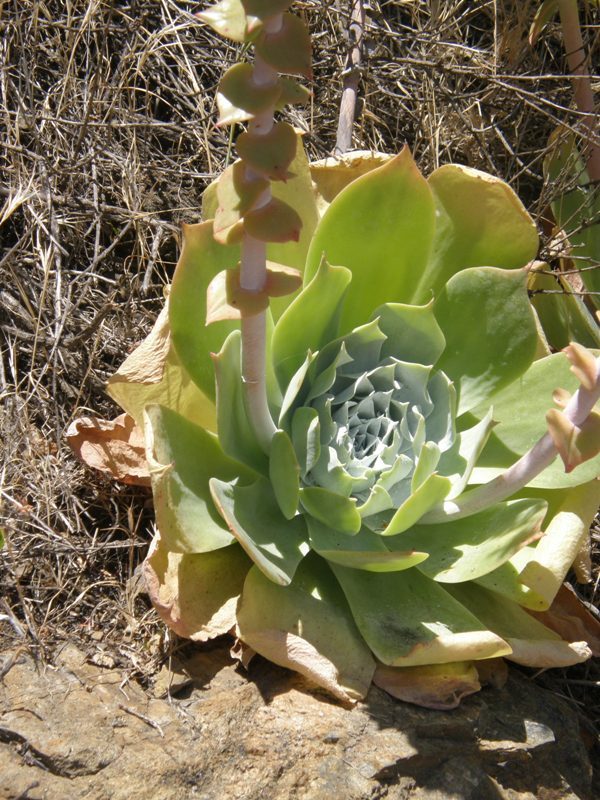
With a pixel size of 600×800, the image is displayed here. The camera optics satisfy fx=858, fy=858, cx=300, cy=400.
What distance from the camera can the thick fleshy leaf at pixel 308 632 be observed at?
1.31 meters

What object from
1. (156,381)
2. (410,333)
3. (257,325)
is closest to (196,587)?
(156,381)

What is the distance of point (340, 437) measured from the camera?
1487mm

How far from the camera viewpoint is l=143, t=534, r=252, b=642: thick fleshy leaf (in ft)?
4.44

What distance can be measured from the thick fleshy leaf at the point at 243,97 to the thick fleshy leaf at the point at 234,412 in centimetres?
44

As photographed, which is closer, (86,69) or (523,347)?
(523,347)

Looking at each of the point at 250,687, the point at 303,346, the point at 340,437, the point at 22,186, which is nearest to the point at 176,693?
the point at 250,687

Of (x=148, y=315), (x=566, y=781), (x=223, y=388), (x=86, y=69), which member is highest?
(x=86, y=69)

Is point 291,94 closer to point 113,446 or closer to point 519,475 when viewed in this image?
point 519,475

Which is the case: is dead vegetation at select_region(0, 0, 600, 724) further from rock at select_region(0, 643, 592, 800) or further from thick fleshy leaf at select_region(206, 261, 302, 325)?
thick fleshy leaf at select_region(206, 261, 302, 325)

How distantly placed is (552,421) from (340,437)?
1.42ft

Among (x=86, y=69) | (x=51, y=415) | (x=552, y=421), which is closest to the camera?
(x=552, y=421)

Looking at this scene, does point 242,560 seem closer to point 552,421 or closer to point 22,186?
point 552,421

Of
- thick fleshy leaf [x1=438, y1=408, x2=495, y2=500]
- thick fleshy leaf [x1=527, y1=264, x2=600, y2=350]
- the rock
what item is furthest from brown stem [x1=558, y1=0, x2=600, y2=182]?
the rock

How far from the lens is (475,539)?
147cm
